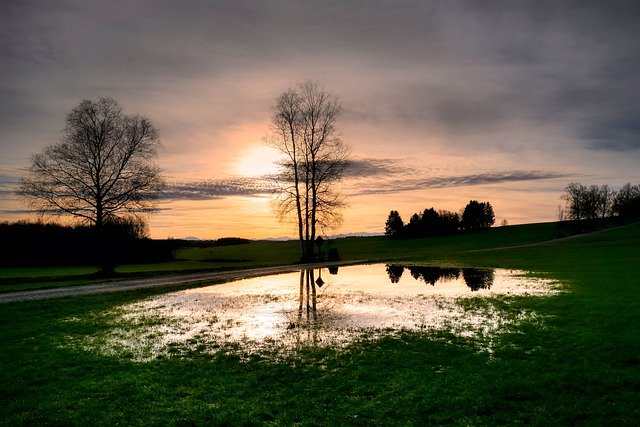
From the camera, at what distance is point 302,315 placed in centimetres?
1625

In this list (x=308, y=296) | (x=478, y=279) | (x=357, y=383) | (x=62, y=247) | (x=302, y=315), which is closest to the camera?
(x=357, y=383)

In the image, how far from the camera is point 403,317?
1546 centimetres

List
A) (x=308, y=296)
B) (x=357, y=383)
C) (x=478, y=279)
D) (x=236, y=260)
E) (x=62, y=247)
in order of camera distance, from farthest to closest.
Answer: (x=236, y=260) → (x=62, y=247) → (x=478, y=279) → (x=308, y=296) → (x=357, y=383)

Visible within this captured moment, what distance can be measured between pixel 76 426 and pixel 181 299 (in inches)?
559

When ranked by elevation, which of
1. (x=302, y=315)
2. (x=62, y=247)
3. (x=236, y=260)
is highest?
(x=62, y=247)

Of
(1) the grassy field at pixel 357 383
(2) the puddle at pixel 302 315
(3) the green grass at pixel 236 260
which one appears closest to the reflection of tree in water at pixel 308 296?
(2) the puddle at pixel 302 315

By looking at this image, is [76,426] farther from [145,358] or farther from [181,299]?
[181,299]

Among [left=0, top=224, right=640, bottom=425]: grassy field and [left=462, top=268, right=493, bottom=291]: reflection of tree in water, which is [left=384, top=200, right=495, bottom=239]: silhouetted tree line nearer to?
[left=462, top=268, right=493, bottom=291]: reflection of tree in water

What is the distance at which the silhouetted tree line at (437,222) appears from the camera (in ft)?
412

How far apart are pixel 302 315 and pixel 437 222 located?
118m

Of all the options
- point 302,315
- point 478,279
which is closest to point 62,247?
point 302,315

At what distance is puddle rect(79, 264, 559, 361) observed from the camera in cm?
1227

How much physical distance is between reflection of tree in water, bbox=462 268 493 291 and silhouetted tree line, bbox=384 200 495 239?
9329 cm

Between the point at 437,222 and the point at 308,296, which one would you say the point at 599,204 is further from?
the point at 308,296
